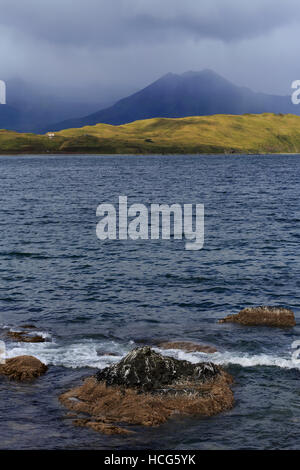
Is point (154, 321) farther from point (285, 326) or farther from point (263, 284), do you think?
point (263, 284)

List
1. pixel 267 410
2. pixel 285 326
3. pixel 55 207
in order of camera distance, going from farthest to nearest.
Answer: pixel 55 207 → pixel 285 326 → pixel 267 410

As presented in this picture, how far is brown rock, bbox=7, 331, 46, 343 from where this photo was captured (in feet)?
83.3

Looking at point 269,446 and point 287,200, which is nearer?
point 269,446

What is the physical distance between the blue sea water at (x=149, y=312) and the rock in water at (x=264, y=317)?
2.69 feet

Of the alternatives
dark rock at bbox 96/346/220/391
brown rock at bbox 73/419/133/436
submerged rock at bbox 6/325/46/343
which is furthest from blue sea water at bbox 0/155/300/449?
dark rock at bbox 96/346/220/391

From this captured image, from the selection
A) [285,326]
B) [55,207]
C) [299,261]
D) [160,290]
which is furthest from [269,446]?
[55,207]

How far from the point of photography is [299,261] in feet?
135

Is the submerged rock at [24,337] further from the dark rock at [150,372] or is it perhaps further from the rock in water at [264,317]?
the rock in water at [264,317]

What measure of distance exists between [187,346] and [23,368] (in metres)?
7.38

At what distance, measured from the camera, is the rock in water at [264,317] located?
27625 millimetres

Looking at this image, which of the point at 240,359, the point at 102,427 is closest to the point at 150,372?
→ the point at 102,427

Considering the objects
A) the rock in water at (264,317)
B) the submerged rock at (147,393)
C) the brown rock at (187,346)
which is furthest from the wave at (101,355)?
the rock in water at (264,317)

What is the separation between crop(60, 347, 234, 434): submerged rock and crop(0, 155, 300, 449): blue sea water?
44 cm

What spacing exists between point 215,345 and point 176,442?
30.2 feet
